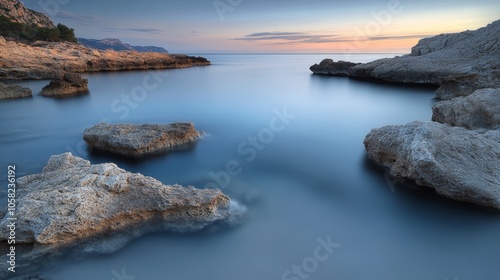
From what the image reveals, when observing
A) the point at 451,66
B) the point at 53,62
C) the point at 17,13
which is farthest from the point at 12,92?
the point at 17,13

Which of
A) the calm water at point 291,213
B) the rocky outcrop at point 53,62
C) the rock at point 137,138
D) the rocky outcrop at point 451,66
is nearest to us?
the calm water at point 291,213

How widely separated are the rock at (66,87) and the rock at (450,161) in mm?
19512

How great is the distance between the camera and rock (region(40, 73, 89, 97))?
734 inches

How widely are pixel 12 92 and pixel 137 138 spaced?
13.9 m

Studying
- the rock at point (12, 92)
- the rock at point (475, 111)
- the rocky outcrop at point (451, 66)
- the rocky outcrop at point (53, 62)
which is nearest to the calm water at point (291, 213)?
the rock at point (475, 111)

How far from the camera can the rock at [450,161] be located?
5.59m

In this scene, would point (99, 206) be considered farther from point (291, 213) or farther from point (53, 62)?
point (53, 62)

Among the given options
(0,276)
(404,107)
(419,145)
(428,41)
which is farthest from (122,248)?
(428,41)

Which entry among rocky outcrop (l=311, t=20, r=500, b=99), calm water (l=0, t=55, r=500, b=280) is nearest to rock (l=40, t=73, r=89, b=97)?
calm water (l=0, t=55, r=500, b=280)

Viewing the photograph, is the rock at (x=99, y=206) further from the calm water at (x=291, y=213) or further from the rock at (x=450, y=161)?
the rock at (x=450, y=161)

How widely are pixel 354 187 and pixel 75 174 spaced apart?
18.8 feet

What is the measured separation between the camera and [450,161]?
590 centimetres

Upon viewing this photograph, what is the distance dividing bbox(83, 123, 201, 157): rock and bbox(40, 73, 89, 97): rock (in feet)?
41.2

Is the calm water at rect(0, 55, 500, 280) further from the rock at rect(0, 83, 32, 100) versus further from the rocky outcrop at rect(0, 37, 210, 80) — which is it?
the rocky outcrop at rect(0, 37, 210, 80)
